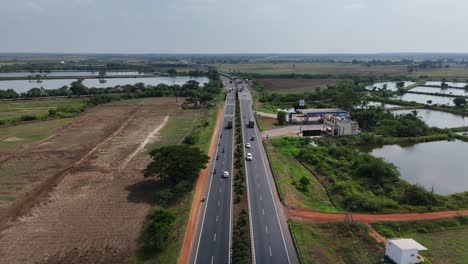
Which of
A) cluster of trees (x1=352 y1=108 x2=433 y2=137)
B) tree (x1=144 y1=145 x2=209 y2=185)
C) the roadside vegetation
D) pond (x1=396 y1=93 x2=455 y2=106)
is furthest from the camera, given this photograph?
pond (x1=396 y1=93 x2=455 y2=106)

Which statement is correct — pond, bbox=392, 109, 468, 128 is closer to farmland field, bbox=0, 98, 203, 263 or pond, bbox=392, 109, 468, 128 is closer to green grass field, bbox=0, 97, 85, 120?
farmland field, bbox=0, 98, 203, 263

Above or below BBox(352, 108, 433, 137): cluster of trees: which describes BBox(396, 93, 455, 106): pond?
above

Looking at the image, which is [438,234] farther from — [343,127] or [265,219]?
[343,127]

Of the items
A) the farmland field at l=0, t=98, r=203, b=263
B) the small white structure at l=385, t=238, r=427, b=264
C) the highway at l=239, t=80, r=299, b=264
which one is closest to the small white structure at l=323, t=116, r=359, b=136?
the highway at l=239, t=80, r=299, b=264

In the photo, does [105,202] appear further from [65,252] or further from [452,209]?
[452,209]

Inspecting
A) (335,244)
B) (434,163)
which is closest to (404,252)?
(335,244)

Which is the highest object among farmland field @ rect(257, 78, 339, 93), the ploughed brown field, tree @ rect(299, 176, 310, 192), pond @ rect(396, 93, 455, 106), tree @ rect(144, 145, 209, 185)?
farmland field @ rect(257, 78, 339, 93)
